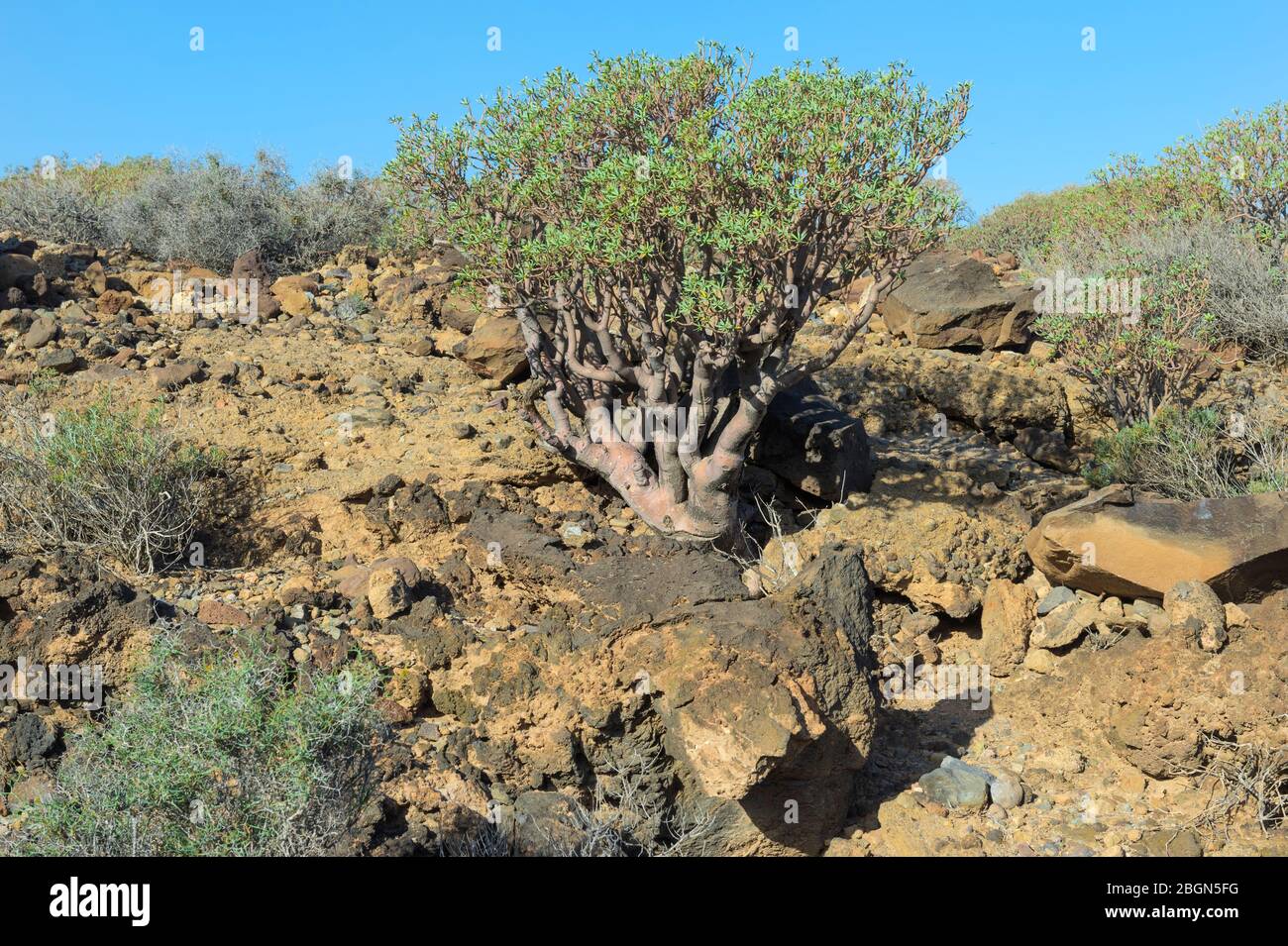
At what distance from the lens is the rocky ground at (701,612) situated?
4754 mm

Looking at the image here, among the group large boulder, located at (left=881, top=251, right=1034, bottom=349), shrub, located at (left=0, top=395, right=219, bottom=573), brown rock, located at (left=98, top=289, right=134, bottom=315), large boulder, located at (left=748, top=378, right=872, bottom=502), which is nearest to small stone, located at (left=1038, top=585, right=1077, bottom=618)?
large boulder, located at (left=748, top=378, right=872, bottom=502)

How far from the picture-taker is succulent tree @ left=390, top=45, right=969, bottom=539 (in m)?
6.54

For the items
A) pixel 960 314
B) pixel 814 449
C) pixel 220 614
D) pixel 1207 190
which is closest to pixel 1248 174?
pixel 1207 190

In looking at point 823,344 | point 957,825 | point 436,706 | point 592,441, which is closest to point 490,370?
point 592,441

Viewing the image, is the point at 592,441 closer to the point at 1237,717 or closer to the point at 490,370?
the point at 490,370

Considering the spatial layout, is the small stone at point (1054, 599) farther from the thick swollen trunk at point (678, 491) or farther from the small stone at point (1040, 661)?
the thick swollen trunk at point (678, 491)

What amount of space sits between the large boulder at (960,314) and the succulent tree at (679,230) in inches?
164

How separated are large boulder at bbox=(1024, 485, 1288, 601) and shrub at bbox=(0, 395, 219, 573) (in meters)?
5.53

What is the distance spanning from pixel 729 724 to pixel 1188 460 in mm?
5193

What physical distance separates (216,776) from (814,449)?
493 centimetres

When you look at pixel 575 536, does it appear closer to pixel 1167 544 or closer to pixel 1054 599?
pixel 1054 599

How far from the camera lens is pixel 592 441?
7422 mm

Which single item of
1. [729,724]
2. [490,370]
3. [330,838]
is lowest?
[330,838]

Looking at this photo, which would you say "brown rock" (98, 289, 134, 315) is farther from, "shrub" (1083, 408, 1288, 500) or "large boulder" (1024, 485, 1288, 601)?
"shrub" (1083, 408, 1288, 500)
